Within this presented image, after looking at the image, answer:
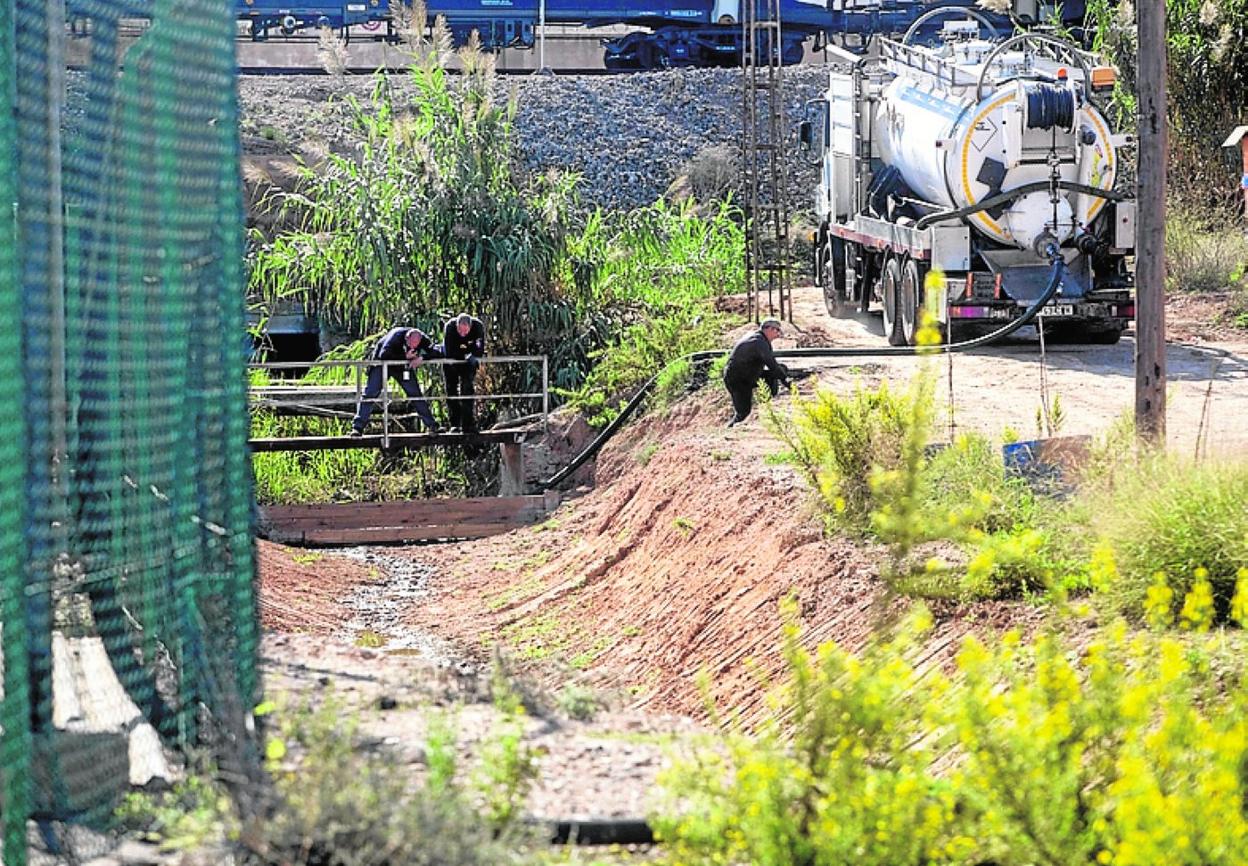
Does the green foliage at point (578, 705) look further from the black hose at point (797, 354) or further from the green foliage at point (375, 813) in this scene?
the black hose at point (797, 354)

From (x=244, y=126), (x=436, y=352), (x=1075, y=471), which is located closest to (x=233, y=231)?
(x=1075, y=471)

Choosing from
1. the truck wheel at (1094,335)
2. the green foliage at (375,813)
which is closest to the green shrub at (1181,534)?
the green foliage at (375,813)

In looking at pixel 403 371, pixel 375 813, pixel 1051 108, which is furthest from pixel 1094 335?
pixel 375 813

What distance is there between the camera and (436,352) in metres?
20.1

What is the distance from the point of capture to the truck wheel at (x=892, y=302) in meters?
20.8

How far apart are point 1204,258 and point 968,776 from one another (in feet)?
66.8

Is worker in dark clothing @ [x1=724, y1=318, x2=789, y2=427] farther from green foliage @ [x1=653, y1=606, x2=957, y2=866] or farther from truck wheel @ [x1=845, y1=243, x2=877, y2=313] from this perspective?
green foliage @ [x1=653, y1=606, x2=957, y2=866]

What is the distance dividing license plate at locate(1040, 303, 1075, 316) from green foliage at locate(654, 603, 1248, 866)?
1407cm

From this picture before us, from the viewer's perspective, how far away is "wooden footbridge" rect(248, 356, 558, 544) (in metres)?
18.0

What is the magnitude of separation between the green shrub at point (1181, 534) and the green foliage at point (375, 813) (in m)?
3.43

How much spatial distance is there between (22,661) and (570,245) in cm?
1699

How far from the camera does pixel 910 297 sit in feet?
65.8

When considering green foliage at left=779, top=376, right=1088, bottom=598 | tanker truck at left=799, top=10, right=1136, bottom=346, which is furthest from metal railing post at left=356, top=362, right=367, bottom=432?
green foliage at left=779, top=376, right=1088, bottom=598

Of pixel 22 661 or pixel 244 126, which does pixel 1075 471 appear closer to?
pixel 22 661
